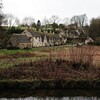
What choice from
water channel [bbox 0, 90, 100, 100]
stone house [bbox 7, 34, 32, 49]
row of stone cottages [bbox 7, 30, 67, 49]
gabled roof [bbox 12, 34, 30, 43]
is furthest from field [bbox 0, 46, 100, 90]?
gabled roof [bbox 12, 34, 30, 43]

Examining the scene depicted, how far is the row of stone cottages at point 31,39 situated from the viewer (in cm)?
6875

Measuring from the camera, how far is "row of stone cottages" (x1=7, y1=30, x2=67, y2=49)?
68750mm

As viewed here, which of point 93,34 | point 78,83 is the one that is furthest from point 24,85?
point 93,34

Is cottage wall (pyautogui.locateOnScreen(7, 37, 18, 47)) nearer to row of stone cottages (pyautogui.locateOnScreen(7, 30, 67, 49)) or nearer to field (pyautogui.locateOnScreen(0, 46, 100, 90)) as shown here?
row of stone cottages (pyautogui.locateOnScreen(7, 30, 67, 49))

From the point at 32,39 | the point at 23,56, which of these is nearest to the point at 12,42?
the point at 32,39

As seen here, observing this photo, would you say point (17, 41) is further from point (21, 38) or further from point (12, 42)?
point (21, 38)

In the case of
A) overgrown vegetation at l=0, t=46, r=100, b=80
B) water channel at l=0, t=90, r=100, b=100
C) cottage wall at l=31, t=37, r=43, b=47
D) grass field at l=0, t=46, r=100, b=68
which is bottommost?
cottage wall at l=31, t=37, r=43, b=47

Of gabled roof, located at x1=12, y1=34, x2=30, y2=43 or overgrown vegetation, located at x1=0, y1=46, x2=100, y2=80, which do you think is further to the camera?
gabled roof, located at x1=12, y1=34, x2=30, y2=43

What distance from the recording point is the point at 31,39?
3125 inches

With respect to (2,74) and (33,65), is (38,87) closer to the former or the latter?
(2,74)

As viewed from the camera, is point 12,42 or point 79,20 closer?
point 12,42

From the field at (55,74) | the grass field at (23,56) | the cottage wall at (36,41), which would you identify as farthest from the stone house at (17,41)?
the field at (55,74)

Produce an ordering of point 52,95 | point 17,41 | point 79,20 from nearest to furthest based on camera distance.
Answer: point 52,95 < point 17,41 < point 79,20

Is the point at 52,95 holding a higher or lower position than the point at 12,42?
higher
